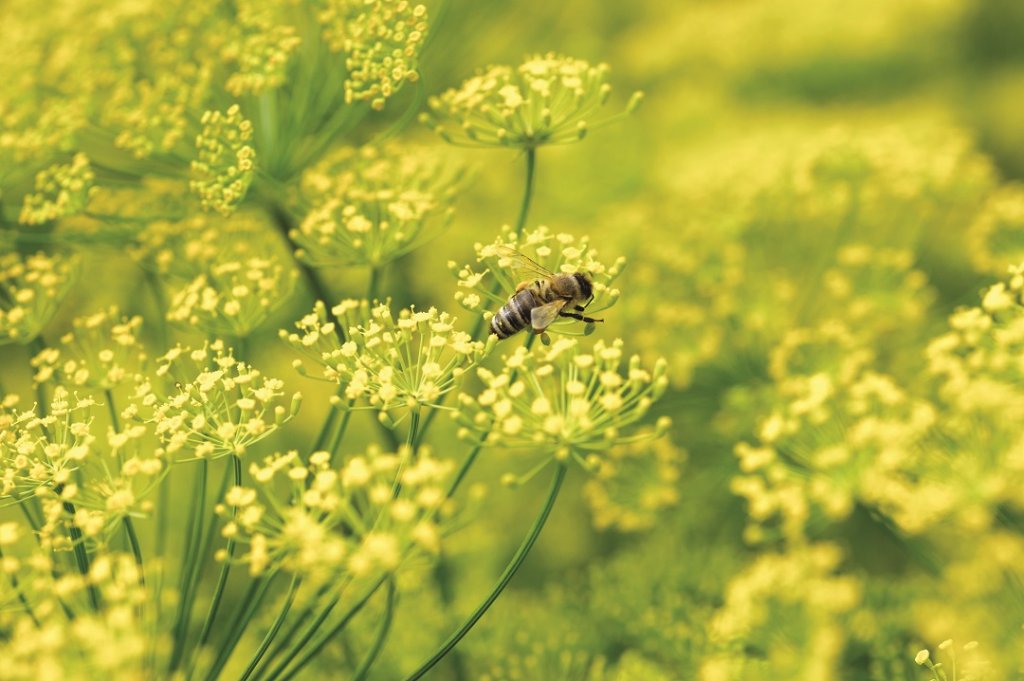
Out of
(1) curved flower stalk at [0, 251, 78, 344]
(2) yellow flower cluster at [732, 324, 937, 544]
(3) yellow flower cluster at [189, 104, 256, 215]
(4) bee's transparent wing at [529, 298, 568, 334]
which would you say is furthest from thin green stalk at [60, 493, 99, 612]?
(2) yellow flower cluster at [732, 324, 937, 544]

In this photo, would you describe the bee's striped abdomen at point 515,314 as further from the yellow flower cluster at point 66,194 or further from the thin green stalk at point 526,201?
the yellow flower cluster at point 66,194

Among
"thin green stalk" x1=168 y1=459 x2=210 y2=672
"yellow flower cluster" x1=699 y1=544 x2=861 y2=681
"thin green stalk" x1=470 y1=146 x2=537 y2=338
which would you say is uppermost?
"thin green stalk" x1=470 y1=146 x2=537 y2=338

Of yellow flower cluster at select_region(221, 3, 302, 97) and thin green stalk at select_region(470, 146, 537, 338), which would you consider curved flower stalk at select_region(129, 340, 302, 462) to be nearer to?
thin green stalk at select_region(470, 146, 537, 338)

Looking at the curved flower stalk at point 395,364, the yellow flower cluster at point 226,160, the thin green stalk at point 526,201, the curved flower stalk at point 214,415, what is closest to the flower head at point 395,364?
the curved flower stalk at point 395,364

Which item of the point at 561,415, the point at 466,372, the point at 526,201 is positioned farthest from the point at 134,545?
the point at 526,201

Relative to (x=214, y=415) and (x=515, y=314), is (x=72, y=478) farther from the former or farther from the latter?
(x=515, y=314)
